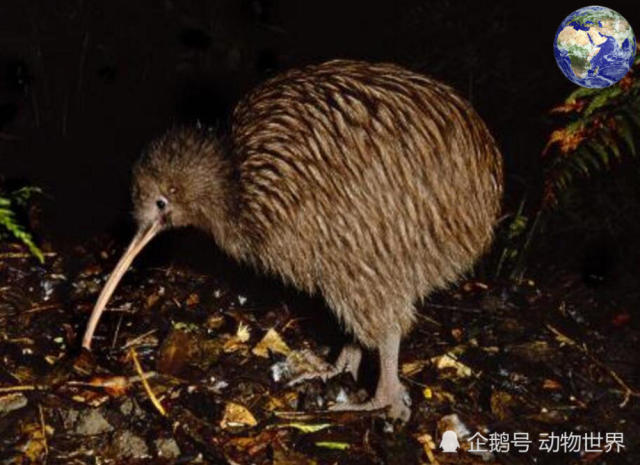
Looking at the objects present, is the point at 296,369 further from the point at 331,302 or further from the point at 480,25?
the point at 480,25

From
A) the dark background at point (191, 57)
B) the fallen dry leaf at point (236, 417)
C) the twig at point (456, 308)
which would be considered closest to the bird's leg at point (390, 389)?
the fallen dry leaf at point (236, 417)

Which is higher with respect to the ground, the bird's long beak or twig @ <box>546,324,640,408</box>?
the bird's long beak

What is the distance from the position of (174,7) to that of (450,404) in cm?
212

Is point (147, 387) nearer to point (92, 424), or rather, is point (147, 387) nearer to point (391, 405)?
point (92, 424)

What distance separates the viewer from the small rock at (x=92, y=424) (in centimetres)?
267

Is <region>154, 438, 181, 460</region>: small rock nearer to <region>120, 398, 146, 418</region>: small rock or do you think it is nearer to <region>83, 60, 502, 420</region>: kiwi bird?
<region>120, 398, 146, 418</region>: small rock

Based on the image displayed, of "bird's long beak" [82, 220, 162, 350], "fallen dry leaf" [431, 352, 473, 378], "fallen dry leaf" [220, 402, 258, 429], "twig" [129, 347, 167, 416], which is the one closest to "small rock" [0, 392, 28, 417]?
"bird's long beak" [82, 220, 162, 350]

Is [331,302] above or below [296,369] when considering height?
above

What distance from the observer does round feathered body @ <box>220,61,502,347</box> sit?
8.66 feet

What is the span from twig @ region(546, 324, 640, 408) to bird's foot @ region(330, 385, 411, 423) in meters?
0.66

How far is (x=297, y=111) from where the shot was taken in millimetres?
2730

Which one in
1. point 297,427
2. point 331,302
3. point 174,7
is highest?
point 174,7

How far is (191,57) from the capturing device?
3955 millimetres

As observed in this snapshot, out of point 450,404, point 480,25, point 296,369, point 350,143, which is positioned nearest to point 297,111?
point 350,143
